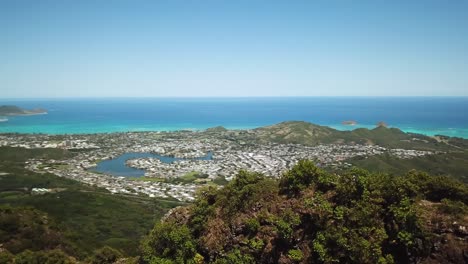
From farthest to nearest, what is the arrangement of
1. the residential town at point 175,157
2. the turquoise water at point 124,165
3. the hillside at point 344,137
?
1. the hillside at point 344,137
2. the turquoise water at point 124,165
3. the residential town at point 175,157

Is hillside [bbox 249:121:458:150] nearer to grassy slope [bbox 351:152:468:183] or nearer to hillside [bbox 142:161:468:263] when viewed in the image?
grassy slope [bbox 351:152:468:183]

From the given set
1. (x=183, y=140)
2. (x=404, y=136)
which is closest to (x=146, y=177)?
(x=183, y=140)

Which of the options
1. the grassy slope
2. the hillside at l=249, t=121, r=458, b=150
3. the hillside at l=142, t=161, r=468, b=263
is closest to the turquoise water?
the hillside at l=249, t=121, r=458, b=150

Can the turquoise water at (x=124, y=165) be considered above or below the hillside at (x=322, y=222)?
below

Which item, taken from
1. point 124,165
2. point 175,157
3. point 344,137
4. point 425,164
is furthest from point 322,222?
point 344,137

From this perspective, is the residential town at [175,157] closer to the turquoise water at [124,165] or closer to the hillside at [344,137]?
the turquoise water at [124,165]

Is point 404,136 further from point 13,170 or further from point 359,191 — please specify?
point 13,170

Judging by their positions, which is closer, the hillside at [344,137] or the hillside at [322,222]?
the hillside at [322,222]

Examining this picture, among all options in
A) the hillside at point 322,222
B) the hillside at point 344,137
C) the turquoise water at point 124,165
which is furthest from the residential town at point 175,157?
the hillside at point 322,222

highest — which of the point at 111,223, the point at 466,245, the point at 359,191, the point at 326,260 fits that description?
the point at 359,191
